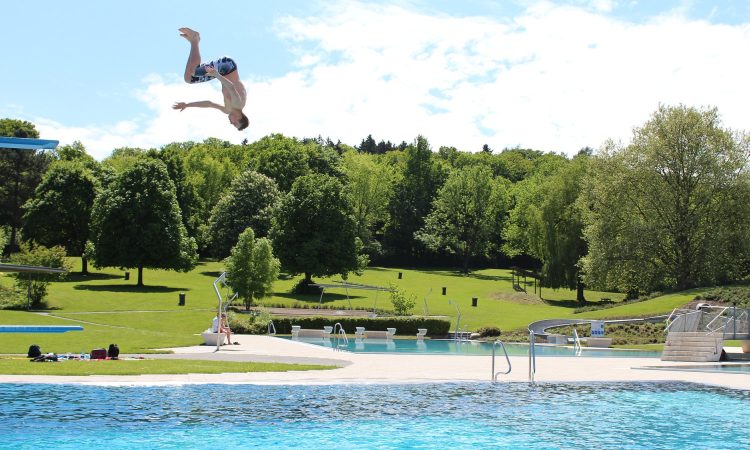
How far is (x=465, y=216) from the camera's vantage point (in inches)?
3962

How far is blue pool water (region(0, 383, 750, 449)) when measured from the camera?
15.3m

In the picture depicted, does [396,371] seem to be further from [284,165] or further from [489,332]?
[284,165]

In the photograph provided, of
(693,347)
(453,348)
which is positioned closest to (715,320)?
(693,347)

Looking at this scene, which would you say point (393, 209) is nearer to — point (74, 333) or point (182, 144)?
point (182, 144)

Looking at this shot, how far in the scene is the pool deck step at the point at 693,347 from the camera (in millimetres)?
32719

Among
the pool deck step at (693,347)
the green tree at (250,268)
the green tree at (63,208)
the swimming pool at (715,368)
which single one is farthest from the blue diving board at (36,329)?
the green tree at (63,208)

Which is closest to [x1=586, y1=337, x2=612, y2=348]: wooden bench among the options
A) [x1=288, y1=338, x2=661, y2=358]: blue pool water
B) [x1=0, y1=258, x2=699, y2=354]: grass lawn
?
[x1=288, y1=338, x2=661, y2=358]: blue pool water

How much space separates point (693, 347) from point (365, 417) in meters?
21.0

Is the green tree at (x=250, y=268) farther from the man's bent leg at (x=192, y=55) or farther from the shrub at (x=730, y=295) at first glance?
the man's bent leg at (x=192, y=55)

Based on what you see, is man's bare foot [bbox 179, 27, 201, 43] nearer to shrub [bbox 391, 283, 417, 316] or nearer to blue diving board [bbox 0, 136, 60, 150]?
blue diving board [bbox 0, 136, 60, 150]

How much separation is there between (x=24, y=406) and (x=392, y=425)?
27.7ft

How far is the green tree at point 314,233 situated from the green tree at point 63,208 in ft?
61.1

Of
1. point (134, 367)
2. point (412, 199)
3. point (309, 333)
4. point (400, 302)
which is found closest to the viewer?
point (134, 367)

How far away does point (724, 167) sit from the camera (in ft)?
192
